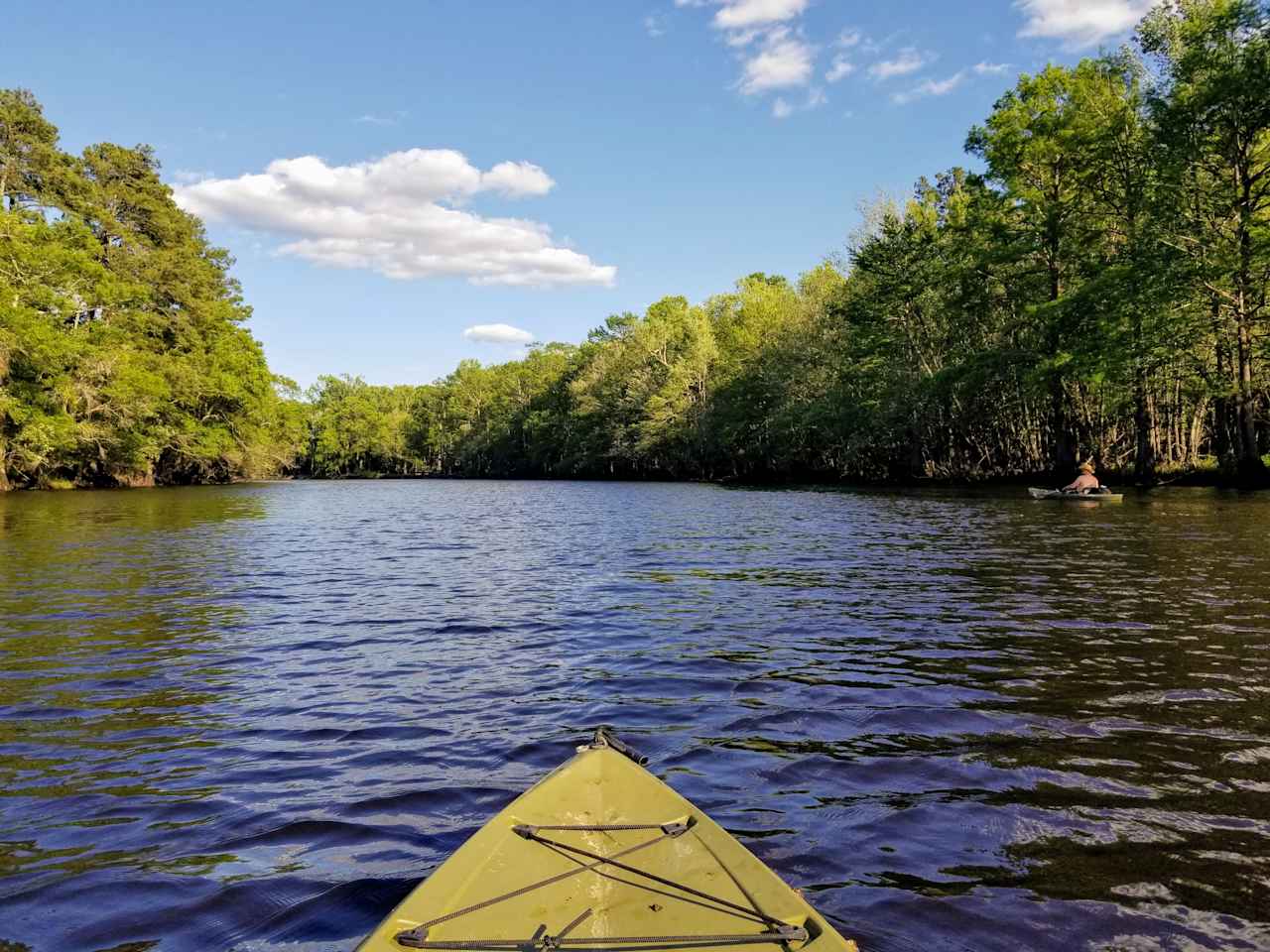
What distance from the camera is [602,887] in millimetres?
3533

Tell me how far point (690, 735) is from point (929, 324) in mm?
50174

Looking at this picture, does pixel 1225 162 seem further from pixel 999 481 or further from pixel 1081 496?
pixel 999 481

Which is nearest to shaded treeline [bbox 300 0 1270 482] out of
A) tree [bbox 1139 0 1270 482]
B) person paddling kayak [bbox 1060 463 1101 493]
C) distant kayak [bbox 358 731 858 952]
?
tree [bbox 1139 0 1270 482]

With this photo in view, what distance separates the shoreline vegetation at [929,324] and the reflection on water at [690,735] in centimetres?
2152

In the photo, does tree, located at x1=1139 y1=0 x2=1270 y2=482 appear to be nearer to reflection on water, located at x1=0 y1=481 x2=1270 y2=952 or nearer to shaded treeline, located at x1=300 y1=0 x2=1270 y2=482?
shaded treeline, located at x1=300 y1=0 x2=1270 y2=482

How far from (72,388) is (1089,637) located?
160 ft

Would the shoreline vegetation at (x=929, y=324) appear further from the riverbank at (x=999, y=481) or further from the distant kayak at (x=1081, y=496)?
the distant kayak at (x=1081, y=496)

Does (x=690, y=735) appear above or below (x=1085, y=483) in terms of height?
below

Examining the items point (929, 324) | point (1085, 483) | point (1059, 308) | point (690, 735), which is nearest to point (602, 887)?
point (690, 735)

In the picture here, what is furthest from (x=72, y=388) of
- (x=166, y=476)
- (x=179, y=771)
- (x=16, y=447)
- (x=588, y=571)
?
(x=179, y=771)

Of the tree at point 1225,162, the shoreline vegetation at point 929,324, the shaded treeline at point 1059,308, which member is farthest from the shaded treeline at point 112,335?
the tree at point 1225,162

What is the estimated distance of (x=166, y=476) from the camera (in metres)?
63.3

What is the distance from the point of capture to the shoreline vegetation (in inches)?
1196

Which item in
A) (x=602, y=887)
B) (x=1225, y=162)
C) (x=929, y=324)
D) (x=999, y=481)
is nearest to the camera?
(x=602, y=887)
